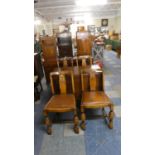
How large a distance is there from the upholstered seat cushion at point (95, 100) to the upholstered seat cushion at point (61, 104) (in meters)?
0.16

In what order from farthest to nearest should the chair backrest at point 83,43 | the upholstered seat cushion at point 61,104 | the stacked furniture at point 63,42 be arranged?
the stacked furniture at point 63,42
the chair backrest at point 83,43
the upholstered seat cushion at point 61,104

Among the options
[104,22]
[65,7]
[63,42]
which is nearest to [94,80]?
[63,42]

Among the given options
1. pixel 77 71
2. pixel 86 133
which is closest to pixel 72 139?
pixel 86 133

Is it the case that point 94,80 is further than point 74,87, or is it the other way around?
point 74,87

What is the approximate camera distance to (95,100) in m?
2.26

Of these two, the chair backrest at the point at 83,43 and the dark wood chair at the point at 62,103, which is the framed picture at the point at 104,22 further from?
the dark wood chair at the point at 62,103

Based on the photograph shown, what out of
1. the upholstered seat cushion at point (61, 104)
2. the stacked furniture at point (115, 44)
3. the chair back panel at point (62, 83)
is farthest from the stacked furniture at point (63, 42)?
the stacked furniture at point (115, 44)

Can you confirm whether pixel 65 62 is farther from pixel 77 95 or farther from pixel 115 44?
pixel 115 44

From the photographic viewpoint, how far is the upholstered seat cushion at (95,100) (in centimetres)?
220

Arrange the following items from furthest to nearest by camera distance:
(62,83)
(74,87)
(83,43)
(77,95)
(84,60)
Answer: (83,43) < (84,60) < (77,95) < (74,87) < (62,83)

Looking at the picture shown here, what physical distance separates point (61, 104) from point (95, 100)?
1.49 ft

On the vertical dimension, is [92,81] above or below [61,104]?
above

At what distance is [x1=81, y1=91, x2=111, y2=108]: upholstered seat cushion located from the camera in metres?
2.20
